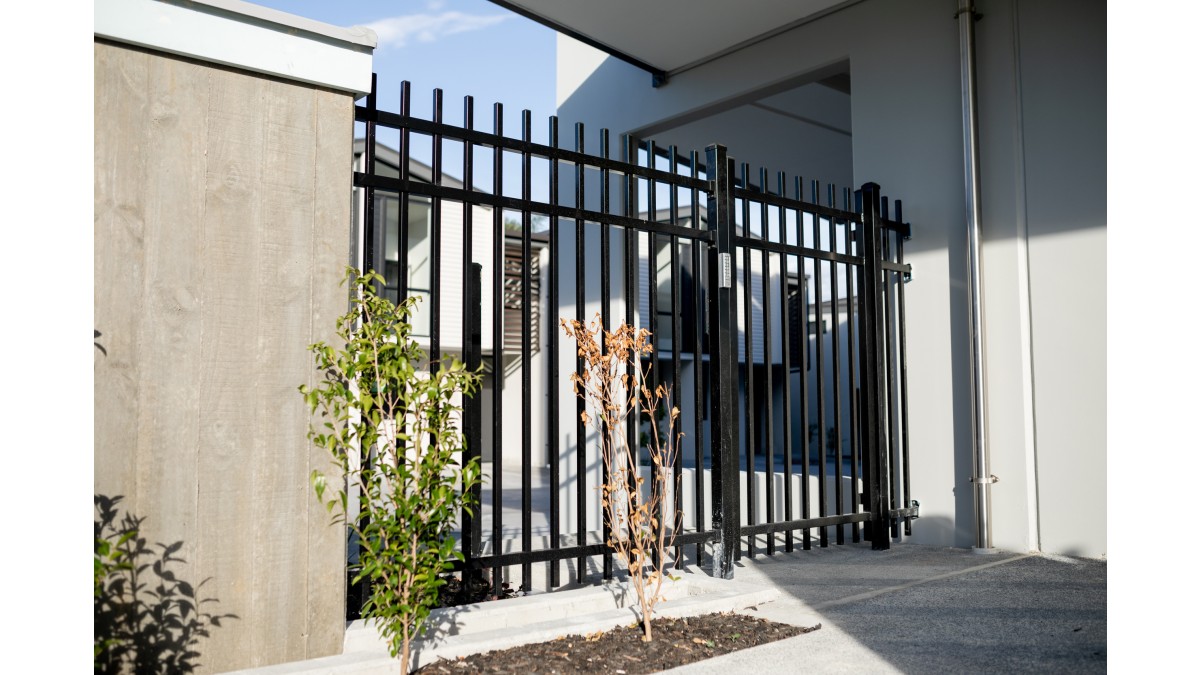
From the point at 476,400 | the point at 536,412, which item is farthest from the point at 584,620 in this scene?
the point at 536,412

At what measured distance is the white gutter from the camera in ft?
8.64

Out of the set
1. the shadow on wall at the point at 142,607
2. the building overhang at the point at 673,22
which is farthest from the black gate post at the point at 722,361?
the shadow on wall at the point at 142,607

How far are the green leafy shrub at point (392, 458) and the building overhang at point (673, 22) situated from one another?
4457 mm

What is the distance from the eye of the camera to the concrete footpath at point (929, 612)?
3.01 m

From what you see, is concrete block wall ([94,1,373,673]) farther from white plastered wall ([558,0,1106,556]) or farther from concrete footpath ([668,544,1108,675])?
white plastered wall ([558,0,1106,556])

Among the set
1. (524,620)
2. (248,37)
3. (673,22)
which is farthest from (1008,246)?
(248,37)

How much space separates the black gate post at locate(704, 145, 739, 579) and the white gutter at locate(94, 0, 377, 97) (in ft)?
7.14

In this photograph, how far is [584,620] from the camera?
3.41 metres

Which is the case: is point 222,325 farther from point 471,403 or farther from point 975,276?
point 975,276

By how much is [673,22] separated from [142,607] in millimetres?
5814

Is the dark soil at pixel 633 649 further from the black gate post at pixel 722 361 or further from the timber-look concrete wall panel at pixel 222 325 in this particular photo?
the black gate post at pixel 722 361

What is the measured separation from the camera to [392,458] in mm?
2879
